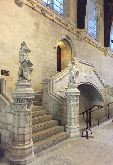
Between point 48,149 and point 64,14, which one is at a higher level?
point 64,14

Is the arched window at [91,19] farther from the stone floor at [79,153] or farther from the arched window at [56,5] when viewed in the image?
the stone floor at [79,153]

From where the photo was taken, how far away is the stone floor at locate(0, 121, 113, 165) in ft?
19.1

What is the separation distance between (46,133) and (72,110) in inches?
64.8

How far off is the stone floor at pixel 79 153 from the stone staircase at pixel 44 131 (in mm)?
201

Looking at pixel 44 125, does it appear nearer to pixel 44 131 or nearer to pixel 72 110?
pixel 44 131

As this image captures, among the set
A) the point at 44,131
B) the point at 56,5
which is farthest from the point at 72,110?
the point at 56,5

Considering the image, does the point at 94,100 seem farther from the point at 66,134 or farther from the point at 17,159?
the point at 17,159

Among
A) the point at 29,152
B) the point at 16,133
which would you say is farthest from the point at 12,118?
the point at 29,152

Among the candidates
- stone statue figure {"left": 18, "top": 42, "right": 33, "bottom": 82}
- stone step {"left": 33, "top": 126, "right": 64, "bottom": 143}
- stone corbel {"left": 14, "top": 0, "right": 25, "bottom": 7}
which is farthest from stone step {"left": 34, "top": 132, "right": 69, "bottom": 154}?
stone corbel {"left": 14, "top": 0, "right": 25, "bottom": 7}

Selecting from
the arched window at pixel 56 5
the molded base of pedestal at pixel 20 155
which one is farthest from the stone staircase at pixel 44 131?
the arched window at pixel 56 5

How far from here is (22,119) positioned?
19.2 feet

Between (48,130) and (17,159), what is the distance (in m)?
2.20

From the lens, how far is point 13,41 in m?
10.2

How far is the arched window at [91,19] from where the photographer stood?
19.4 meters
